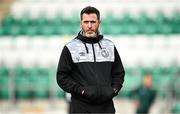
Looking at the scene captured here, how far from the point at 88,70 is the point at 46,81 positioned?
32.8 feet

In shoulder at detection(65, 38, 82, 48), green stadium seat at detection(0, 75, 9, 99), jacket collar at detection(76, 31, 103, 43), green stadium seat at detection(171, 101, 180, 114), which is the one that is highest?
jacket collar at detection(76, 31, 103, 43)

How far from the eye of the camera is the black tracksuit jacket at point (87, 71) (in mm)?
4855

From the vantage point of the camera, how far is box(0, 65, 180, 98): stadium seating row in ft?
46.6

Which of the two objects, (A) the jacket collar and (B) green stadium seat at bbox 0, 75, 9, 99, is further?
(B) green stadium seat at bbox 0, 75, 9, 99

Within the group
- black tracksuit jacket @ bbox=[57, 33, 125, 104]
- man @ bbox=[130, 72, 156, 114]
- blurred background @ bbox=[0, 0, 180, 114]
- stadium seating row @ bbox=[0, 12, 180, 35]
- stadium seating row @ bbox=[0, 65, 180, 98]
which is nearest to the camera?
black tracksuit jacket @ bbox=[57, 33, 125, 104]

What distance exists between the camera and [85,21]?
16.0 feet

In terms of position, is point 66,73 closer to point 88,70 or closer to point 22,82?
point 88,70

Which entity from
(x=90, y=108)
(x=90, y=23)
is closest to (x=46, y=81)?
(x=90, y=108)

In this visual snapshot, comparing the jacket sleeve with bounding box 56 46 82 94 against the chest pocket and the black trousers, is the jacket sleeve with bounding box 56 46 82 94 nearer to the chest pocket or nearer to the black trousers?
the chest pocket

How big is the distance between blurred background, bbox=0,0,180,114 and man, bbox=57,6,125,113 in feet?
29.3

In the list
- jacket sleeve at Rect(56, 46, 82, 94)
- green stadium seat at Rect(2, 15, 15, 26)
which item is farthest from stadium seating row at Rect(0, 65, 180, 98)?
jacket sleeve at Rect(56, 46, 82, 94)

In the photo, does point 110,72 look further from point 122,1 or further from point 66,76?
point 122,1

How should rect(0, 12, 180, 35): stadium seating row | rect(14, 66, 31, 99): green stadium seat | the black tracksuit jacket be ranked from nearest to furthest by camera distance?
the black tracksuit jacket → rect(14, 66, 31, 99): green stadium seat → rect(0, 12, 180, 35): stadium seating row

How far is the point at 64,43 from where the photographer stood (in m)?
16.1
